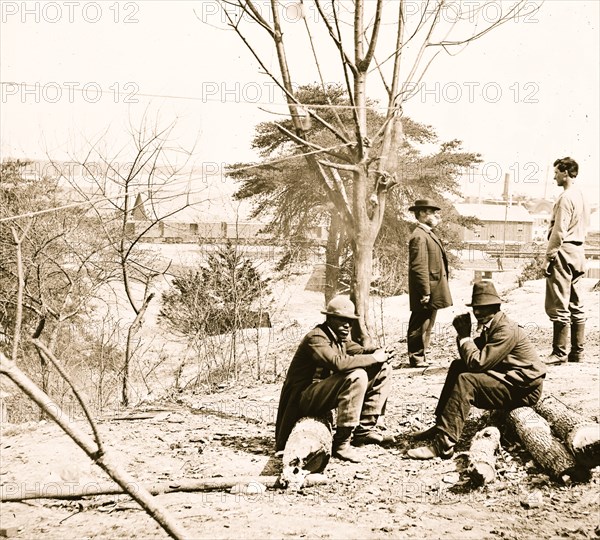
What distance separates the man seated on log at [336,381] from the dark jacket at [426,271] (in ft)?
7.29

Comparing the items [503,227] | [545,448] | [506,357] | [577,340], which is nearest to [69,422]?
[545,448]

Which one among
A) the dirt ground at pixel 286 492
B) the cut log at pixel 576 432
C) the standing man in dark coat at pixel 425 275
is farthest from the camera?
the standing man in dark coat at pixel 425 275

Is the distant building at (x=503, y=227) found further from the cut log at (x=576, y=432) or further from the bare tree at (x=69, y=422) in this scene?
the bare tree at (x=69, y=422)

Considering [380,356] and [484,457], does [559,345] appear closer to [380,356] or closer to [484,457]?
[380,356]

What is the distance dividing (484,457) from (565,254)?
3.39m

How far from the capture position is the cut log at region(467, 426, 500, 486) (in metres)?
4.87

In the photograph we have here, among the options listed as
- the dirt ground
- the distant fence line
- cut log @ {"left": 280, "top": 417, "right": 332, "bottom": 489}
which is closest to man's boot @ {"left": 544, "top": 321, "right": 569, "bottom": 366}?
the dirt ground

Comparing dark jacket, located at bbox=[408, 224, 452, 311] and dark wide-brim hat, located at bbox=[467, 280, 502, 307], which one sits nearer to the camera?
dark wide-brim hat, located at bbox=[467, 280, 502, 307]

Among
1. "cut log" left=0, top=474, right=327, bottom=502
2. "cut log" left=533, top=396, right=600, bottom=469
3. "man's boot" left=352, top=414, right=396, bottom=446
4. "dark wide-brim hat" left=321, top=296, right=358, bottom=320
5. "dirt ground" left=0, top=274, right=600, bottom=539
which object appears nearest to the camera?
"dirt ground" left=0, top=274, right=600, bottom=539

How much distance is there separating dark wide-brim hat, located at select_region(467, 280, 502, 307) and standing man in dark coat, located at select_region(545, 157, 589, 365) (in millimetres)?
2176

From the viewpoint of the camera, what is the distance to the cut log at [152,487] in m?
5.04

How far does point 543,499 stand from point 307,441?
172cm

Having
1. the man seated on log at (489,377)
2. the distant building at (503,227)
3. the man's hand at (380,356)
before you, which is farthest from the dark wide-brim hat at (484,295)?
the distant building at (503,227)

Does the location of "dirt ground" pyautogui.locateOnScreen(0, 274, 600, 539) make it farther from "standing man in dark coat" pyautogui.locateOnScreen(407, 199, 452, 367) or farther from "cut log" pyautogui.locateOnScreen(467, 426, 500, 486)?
"standing man in dark coat" pyautogui.locateOnScreen(407, 199, 452, 367)
